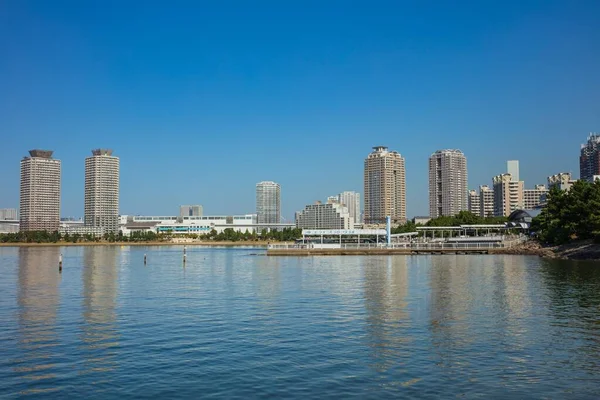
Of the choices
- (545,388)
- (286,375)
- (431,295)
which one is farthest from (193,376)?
(431,295)

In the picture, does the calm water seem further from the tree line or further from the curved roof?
the curved roof

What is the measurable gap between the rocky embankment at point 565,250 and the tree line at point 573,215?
168 cm

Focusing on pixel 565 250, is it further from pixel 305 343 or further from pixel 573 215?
pixel 305 343

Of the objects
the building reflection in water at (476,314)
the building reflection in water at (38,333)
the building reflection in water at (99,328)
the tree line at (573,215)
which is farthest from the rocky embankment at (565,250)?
the building reflection in water at (38,333)

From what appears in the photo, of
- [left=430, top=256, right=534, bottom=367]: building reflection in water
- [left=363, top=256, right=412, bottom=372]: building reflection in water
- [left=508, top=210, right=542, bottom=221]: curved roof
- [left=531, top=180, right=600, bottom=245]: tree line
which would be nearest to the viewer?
[left=363, top=256, right=412, bottom=372]: building reflection in water

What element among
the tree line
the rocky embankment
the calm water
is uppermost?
the tree line

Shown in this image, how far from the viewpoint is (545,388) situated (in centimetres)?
1844

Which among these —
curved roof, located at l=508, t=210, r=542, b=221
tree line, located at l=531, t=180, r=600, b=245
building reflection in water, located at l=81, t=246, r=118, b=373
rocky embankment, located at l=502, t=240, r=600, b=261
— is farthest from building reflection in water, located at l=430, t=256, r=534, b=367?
curved roof, located at l=508, t=210, r=542, b=221

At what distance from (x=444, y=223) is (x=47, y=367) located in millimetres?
157467

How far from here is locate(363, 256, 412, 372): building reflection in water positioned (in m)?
23.0

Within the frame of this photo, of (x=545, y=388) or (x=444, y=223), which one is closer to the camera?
(x=545, y=388)

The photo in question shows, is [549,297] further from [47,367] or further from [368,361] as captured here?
[47,367]

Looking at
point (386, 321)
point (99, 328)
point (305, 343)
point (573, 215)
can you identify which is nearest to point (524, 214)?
point (573, 215)

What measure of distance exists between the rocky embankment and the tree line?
1.68 metres
